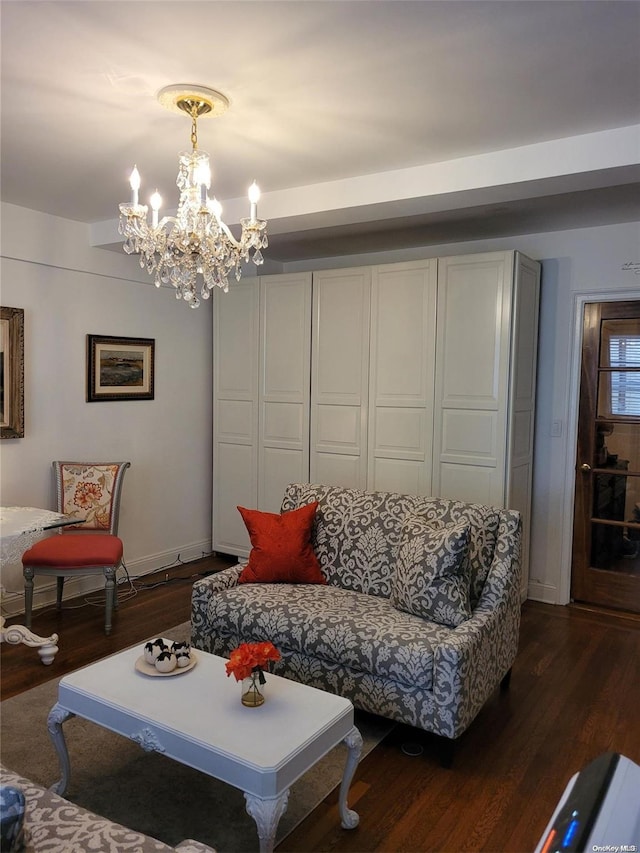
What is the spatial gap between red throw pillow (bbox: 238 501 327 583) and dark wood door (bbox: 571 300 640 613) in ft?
6.85

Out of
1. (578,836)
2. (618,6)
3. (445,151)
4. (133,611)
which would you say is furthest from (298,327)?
(578,836)

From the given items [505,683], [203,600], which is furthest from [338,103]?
[505,683]

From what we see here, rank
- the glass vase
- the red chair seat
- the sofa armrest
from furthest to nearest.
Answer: the red chair seat, the sofa armrest, the glass vase

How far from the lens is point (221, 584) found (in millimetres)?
3148

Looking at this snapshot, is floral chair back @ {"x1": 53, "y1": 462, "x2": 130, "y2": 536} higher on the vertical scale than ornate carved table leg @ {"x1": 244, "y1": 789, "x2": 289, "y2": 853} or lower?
higher

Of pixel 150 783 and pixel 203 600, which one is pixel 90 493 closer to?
pixel 203 600

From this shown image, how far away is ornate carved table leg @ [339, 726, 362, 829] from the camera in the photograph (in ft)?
6.68

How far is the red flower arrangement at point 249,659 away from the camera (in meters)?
1.93

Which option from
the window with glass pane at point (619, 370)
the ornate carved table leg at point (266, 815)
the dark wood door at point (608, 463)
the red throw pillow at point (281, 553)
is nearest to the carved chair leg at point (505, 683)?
the red throw pillow at point (281, 553)

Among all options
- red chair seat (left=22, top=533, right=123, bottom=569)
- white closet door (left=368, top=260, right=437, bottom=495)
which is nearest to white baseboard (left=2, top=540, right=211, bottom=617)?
red chair seat (left=22, top=533, right=123, bottom=569)

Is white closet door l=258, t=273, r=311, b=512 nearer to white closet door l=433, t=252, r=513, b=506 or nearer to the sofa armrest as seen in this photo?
white closet door l=433, t=252, r=513, b=506

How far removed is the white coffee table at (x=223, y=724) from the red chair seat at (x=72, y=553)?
1.38 meters

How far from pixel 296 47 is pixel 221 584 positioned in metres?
2.38

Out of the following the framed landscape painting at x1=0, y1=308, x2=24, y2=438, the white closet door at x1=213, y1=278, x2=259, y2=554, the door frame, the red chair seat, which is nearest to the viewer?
the red chair seat
